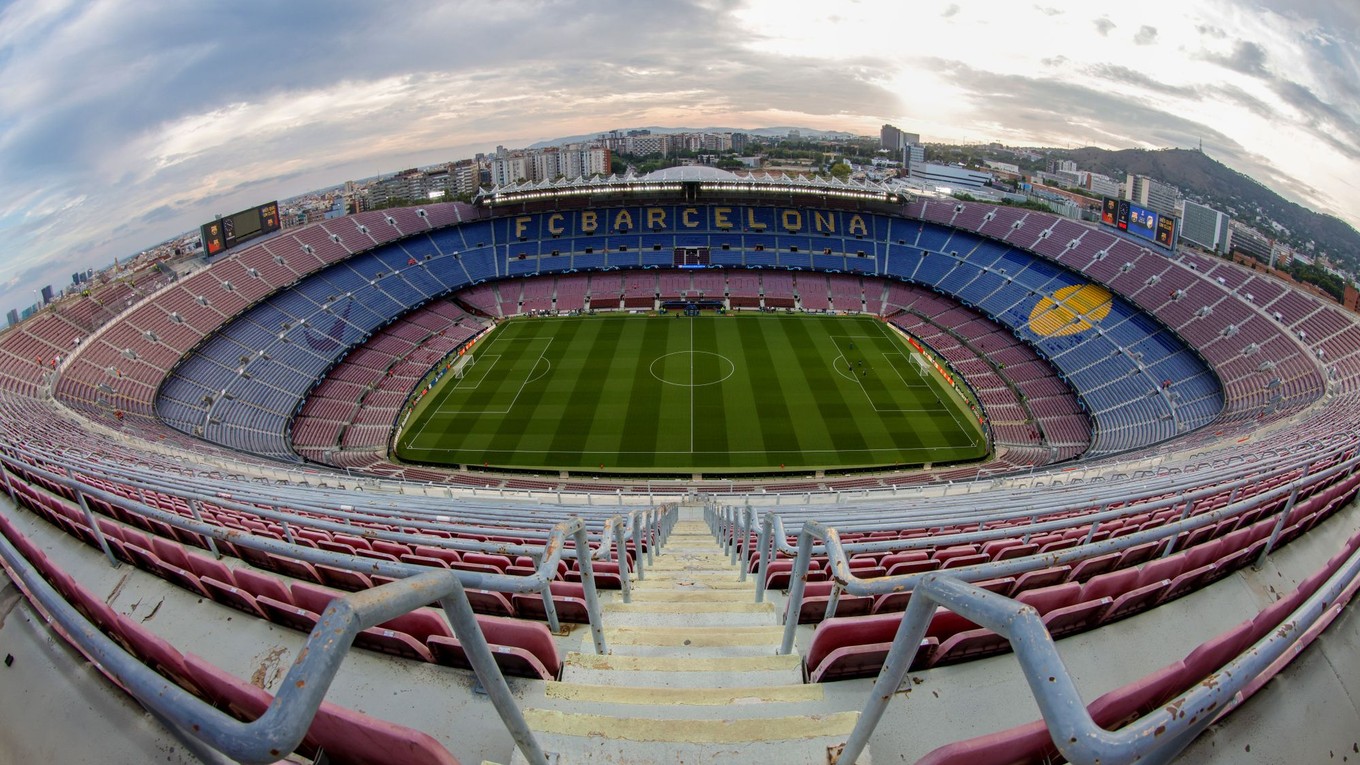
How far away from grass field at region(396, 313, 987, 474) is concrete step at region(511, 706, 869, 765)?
2610cm

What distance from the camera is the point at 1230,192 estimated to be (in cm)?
8562

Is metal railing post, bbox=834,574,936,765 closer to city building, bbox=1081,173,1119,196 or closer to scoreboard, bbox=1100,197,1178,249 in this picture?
scoreboard, bbox=1100,197,1178,249

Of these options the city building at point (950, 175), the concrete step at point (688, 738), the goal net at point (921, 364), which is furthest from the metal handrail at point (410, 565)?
the city building at point (950, 175)

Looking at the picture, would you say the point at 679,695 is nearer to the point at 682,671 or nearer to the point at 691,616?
the point at 682,671

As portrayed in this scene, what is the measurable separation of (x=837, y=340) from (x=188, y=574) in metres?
42.6

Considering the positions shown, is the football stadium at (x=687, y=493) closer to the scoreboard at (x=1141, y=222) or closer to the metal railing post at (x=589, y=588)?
the metal railing post at (x=589, y=588)

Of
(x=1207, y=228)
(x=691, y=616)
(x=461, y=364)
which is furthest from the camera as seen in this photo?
(x=1207, y=228)

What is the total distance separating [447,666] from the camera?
3932 mm

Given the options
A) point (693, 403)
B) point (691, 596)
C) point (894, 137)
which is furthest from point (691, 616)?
point (894, 137)

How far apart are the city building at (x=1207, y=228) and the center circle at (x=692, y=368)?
1606 inches

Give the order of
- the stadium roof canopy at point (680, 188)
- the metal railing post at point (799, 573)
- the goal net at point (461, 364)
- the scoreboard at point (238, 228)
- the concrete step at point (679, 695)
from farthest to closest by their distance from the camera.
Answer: the stadium roof canopy at point (680, 188)
the scoreboard at point (238, 228)
the goal net at point (461, 364)
the metal railing post at point (799, 573)
the concrete step at point (679, 695)

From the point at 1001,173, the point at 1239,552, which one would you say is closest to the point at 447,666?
the point at 1239,552

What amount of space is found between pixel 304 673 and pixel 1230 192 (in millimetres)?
117653

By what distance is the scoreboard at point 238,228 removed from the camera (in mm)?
42500
